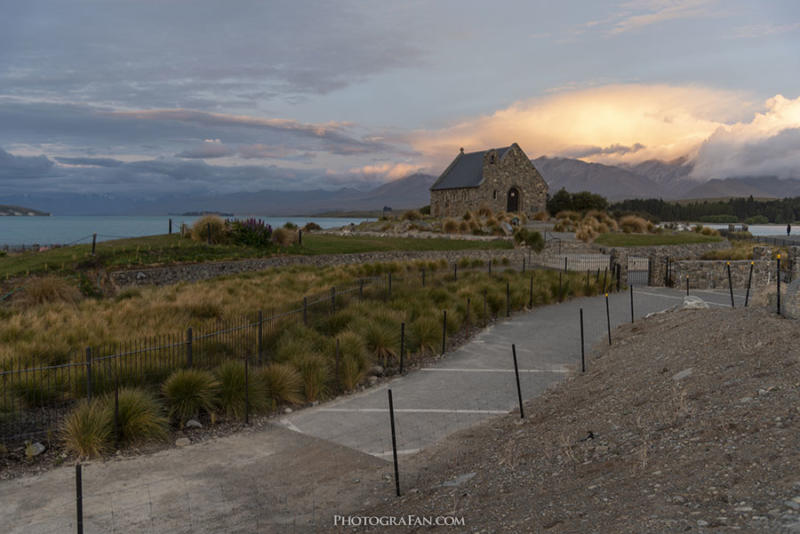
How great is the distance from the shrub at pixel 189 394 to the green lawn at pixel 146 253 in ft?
54.7

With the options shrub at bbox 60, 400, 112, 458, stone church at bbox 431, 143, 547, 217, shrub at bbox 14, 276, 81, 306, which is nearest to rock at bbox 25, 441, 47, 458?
shrub at bbox 60, 400, 112, 458

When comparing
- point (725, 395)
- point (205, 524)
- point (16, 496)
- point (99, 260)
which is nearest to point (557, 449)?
point (725, 395)

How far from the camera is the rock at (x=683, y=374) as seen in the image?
28.7ft

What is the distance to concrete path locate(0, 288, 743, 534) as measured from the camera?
20.7ft

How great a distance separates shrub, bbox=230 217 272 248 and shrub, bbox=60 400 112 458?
2307 centimetres

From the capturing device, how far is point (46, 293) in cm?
1894

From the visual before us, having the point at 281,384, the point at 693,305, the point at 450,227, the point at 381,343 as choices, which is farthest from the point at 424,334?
the point at 450,227

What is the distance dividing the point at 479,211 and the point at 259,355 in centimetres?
4367

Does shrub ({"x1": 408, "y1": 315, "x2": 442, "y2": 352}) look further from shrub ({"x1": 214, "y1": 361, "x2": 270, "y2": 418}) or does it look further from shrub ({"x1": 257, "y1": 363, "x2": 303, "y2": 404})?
shrub ({"x1": 214, "y1": 361, "x2": 270, "y2": 418})

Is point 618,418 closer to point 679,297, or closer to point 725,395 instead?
Result: point 725,395

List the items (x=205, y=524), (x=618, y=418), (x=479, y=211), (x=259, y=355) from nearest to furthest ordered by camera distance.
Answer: (x=205, y=524) → (x=618, y=418) → (x=259, y=355) → (x=479, y=211)

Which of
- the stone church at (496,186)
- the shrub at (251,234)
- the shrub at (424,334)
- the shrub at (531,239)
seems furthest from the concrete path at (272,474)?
the stone church at (496,186)

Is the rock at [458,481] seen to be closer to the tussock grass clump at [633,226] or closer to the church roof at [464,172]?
the tussock grass clump at [633,226]

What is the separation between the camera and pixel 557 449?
23.1 feet
